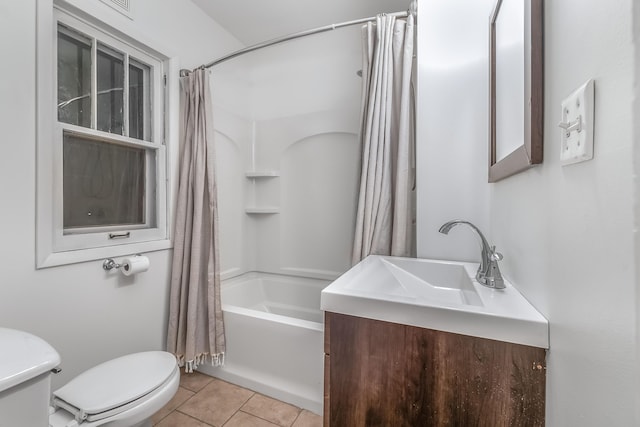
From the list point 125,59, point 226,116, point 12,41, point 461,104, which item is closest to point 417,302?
point 461,104

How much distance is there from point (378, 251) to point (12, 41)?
1.89 metres

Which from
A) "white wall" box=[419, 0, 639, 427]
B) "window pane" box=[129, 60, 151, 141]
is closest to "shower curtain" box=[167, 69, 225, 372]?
"window pane" box=[129, 60, 151, 141]

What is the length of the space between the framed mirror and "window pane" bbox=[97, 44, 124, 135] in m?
1.94

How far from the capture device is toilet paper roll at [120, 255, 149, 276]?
1.47m

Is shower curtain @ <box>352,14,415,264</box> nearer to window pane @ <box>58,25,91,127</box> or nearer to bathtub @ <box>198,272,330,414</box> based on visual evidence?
bathtub @ <box>198,272,330,414</box>

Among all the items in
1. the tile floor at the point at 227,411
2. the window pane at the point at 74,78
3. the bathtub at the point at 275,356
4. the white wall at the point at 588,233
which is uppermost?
the window pane at the point at 74,78

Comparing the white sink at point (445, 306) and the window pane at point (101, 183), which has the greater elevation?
the window pane at point (101, 183)

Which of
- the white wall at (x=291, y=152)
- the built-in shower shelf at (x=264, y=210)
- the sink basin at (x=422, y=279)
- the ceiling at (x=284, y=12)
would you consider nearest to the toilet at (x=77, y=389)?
the sink basin at (x=422, y=279)

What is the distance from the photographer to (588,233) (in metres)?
0.43

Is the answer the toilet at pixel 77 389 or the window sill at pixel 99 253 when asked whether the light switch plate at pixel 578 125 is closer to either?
the toilet at pixel 77 389

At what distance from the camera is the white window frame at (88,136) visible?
1218mm

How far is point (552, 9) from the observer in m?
0.58

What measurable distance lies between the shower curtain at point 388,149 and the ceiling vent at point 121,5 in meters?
1.39

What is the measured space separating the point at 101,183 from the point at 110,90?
547 mm
